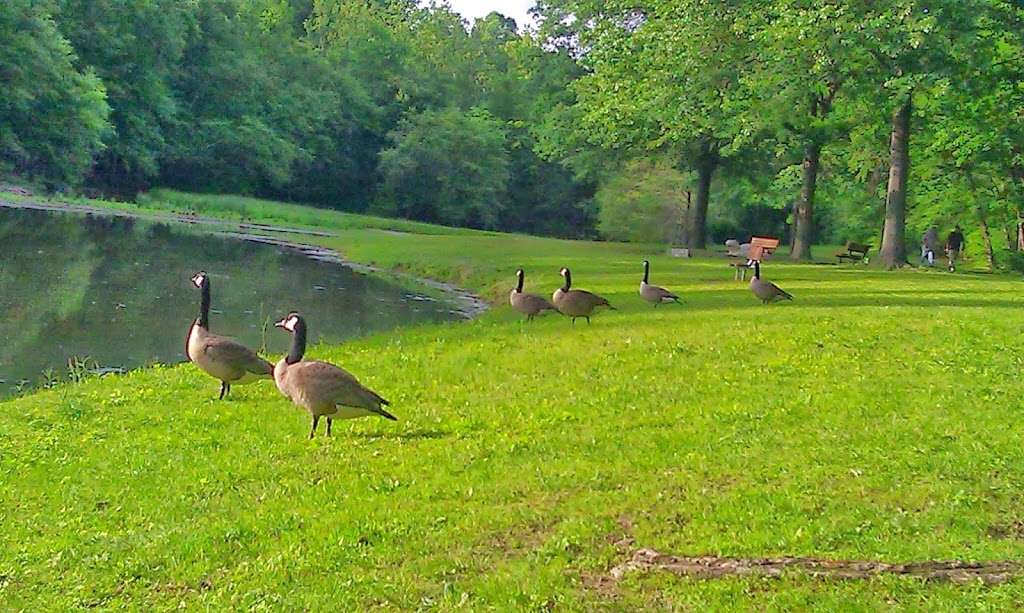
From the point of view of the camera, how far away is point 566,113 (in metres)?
53.2

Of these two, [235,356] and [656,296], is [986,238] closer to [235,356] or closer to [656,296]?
[656,296]

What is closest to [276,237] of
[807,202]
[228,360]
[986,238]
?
[807,202]

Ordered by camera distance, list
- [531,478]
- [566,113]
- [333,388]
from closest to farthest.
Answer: [531,478] < [333,388] < [566,113]

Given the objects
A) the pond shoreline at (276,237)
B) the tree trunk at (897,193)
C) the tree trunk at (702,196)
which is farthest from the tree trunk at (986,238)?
the pond shoreline at (276,237)

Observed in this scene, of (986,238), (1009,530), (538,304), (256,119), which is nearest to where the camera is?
(1009,530)

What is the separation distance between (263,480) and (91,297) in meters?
19.0

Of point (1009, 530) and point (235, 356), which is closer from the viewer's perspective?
point (1009, 530)

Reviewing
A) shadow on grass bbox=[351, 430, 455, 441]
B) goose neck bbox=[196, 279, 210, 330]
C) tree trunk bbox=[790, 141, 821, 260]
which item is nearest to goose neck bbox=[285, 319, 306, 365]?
shadow on grass bbox=[351, 430, 455, 441]

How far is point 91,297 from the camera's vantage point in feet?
86.7

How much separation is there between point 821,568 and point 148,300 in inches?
889

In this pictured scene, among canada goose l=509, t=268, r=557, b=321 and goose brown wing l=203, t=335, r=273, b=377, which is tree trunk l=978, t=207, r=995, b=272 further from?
goose brown wing l=203, t=335, r=273, b=377

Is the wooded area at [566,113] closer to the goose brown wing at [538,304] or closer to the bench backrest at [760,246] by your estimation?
Answer: the bench backrest at [760,246]

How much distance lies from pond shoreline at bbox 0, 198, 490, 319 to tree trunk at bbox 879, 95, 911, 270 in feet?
43.2

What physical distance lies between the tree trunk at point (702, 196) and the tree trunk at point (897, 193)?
13.1m
